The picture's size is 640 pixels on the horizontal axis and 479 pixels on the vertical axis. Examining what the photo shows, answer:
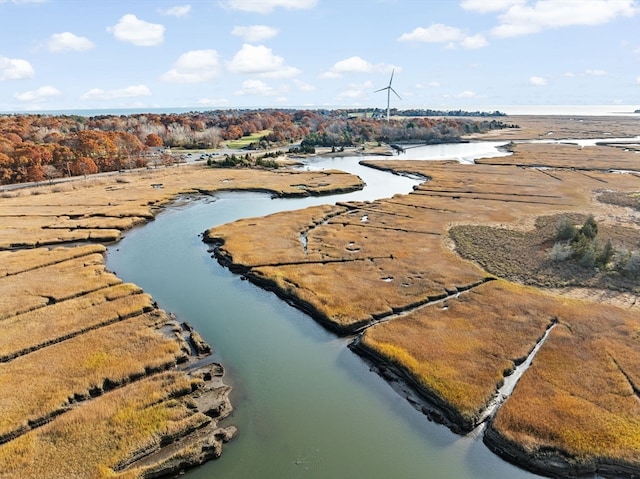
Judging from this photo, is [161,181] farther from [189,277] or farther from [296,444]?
[296,444]

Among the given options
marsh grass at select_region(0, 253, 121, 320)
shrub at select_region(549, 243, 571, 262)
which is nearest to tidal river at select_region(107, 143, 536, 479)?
marsh grass at select_region(0, 253, 121, 320)

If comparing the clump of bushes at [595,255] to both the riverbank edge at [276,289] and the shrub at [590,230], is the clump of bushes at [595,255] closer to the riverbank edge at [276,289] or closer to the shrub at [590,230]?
the shrub at [590,230]

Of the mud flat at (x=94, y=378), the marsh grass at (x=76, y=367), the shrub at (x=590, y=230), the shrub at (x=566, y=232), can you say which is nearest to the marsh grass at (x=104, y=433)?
the mud flat at (x=94, y=378)

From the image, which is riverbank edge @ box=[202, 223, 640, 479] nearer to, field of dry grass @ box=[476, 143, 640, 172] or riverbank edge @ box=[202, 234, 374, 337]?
riverbank edge @ box=[202, 234, 374, 337]

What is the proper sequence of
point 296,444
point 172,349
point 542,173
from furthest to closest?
point 542,173 < point 172,349 < point 296,444

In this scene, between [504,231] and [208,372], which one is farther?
[504,231]

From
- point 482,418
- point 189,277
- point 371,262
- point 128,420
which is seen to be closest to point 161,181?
point 189,277

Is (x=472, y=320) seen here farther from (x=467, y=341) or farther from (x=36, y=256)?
(x=36, y=256)
